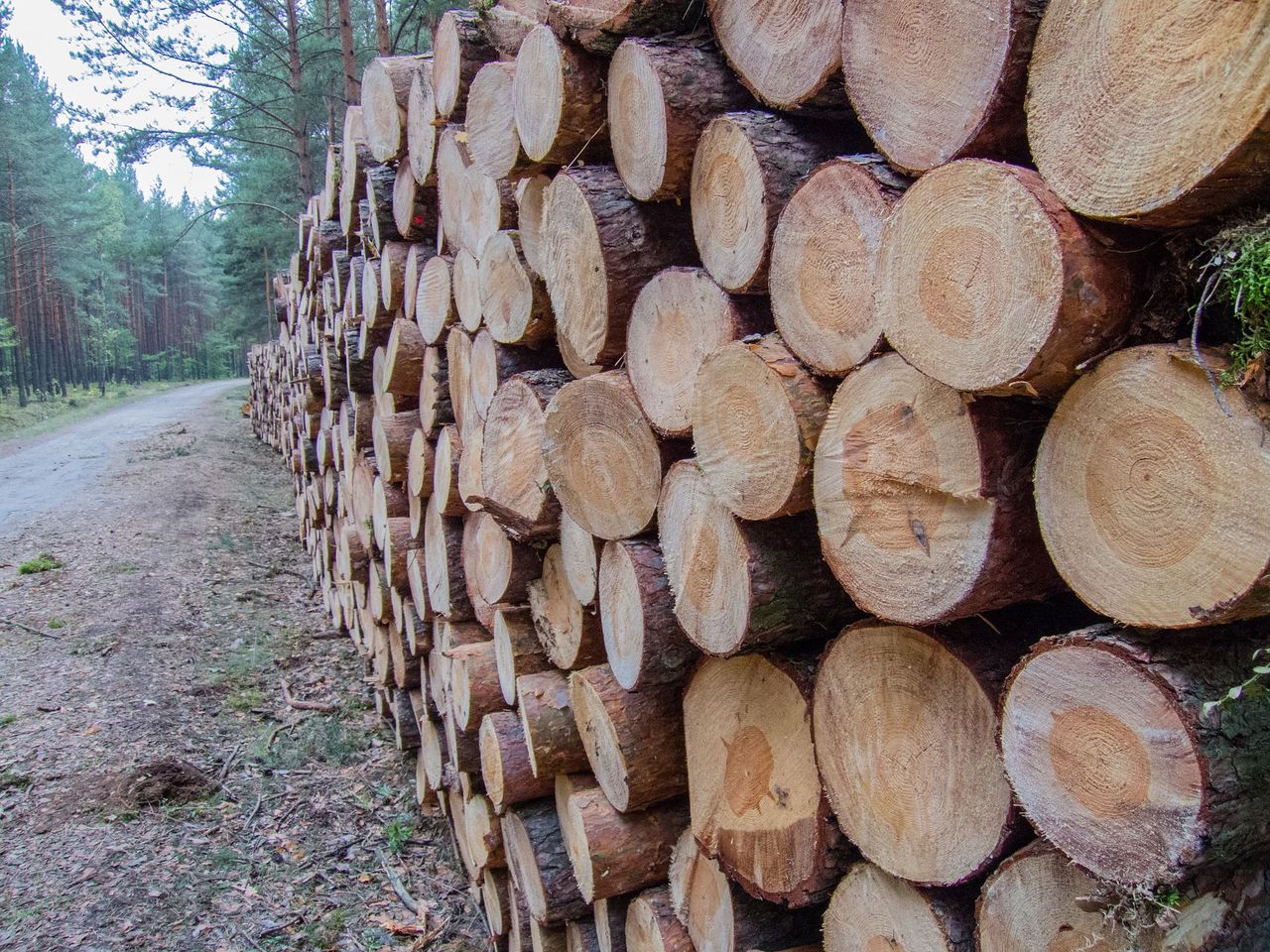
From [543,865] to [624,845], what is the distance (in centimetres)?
54

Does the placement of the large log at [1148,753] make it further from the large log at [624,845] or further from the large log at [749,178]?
the large log at [624,845]

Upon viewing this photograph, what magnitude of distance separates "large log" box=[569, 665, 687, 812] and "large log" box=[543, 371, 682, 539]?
416mm

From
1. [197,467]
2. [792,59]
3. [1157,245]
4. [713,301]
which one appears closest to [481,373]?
[713,301]

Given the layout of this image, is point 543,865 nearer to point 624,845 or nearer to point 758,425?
point 624,845

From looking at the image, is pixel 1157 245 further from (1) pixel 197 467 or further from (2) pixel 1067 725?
(1) pixel 197 467

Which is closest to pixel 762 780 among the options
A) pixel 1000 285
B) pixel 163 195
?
pixel 1000 285

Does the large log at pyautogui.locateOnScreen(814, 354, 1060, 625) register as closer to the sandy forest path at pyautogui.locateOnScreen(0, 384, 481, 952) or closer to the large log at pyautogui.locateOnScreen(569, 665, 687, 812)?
the large log at pyautogui.locateOnScreen(569, 665, 687, 812)

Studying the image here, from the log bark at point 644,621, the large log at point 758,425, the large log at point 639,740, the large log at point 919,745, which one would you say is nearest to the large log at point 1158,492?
the large log at point 919,745

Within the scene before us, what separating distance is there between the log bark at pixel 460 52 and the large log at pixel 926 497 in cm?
233

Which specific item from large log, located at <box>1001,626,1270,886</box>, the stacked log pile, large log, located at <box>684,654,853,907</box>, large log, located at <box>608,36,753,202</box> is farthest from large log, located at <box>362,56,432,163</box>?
large log, located at <box>1001,626,1270,886</box>

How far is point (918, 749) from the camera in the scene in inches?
52.5

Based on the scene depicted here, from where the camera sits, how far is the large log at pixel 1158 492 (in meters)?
0.87

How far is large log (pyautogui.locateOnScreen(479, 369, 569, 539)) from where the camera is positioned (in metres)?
2.46

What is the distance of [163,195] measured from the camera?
61.3 meters
